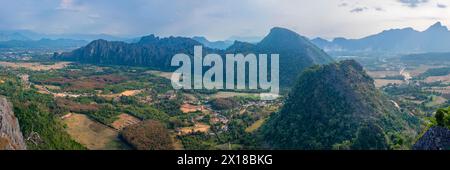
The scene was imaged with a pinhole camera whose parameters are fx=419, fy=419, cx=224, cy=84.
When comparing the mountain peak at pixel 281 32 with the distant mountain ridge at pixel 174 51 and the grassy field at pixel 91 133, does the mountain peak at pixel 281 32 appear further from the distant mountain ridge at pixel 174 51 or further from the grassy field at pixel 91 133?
the grassy field at pixel 91 133

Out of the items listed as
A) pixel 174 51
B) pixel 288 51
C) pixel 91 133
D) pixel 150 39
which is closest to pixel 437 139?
pixel 91 133

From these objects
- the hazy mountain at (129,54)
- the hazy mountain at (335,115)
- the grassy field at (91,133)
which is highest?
the hazy mountain at (129,54)

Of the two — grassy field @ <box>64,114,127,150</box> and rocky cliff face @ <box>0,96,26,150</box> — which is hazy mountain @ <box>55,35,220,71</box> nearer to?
grassy field @ <box>64,114,127,150</box>

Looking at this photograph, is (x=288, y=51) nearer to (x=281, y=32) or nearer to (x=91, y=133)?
(x=281, y=32)

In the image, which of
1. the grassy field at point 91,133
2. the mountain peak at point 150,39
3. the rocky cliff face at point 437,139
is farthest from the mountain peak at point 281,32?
the rocky cliff face at point 437,139

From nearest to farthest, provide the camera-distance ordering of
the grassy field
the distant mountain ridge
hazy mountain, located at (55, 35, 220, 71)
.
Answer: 1. the grassy field
2. the distant mountain ridge
3. hazy mountain, located at (55, 35, 220, 71)

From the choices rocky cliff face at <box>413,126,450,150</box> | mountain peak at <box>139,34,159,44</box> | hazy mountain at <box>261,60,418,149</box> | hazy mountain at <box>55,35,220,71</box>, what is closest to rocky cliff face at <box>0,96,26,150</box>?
rocky cliff face at <box>413,126,450,150</box>
